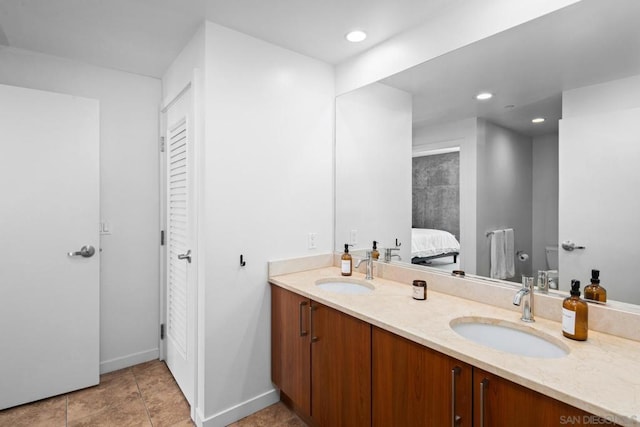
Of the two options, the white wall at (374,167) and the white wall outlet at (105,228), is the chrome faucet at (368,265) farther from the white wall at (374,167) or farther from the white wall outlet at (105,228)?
the white wall outlet at (105,228)

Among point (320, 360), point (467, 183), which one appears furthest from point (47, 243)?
point (467, 183)

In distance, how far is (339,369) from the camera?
164 centimetres

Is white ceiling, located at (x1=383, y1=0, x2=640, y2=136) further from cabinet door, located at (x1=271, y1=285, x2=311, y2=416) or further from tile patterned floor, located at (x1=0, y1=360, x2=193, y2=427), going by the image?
tile patterned floor, located at (x1=0, y1=360, x2=193, y2=427)

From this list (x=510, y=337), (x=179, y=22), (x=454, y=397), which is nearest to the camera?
(x=454, y=397)

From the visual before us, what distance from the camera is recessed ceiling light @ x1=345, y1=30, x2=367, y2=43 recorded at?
198 cm

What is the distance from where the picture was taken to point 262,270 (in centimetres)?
214

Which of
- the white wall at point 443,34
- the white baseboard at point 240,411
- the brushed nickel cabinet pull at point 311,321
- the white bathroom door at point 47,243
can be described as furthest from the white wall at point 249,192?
the white bathroom door at point 47,243

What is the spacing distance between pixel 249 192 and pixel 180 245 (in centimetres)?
75

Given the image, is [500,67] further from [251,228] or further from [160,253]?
[160,253]

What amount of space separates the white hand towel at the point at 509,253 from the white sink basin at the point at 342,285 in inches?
32.9

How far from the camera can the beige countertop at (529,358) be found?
86 centimetres

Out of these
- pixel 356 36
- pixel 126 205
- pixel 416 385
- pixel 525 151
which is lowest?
pixel 416 385

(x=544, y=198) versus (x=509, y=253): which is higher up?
(x=544, y=198)

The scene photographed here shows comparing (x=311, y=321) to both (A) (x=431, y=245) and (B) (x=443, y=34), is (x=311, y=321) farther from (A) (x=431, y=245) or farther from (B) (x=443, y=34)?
(B) (x=443, y=34)
